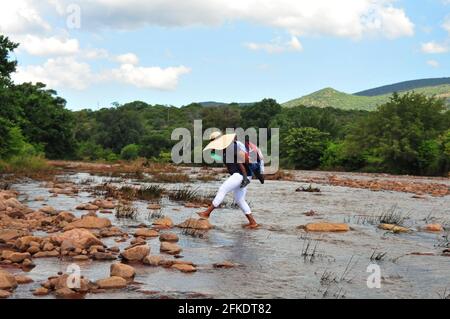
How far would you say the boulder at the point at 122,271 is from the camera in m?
6.07

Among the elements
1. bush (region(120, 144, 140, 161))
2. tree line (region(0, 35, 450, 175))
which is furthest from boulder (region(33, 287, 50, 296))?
bush (region(120, 144, 140, 161))

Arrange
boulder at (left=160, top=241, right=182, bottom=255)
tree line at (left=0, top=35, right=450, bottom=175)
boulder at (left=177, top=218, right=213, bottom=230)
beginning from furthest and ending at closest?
1. tree line at (left=0, top=35, right=450, bottom=175)
2. boulder at (left=177, top=218, right=213, bottom=230)
3. boulder at (left=160, top=241, right=182, bottom=255)

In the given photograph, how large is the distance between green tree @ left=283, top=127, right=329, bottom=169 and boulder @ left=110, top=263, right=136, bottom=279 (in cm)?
5501

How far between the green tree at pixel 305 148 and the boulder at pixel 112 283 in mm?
55357

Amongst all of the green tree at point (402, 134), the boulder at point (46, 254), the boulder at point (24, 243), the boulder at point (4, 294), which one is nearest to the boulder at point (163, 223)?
the boulder at point (24, 243)

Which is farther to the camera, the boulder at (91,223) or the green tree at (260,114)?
the green tree at (260,114)

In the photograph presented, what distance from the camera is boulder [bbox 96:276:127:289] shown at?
5.70 m

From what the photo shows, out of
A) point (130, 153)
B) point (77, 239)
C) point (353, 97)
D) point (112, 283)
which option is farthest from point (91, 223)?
point (353, 97)

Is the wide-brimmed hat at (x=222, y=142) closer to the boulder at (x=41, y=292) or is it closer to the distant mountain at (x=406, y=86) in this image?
the boulder at (x=41, y=292)

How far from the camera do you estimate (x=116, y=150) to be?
80688mm

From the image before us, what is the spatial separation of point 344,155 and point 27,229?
161 ft

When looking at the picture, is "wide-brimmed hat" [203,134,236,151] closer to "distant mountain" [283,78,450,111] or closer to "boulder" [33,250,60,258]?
"boulder" [33,250,60,258]

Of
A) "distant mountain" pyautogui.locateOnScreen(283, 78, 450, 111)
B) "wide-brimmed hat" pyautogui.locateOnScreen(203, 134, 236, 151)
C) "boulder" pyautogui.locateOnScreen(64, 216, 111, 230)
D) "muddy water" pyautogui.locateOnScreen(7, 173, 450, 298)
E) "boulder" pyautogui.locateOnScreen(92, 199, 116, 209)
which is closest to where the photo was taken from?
"muddy water" pyautogui.locateOnScreen(7, 173, 450, 298)

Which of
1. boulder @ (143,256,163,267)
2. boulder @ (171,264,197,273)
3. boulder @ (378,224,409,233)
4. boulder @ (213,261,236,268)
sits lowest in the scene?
boulder @ (378,224,409,233)
